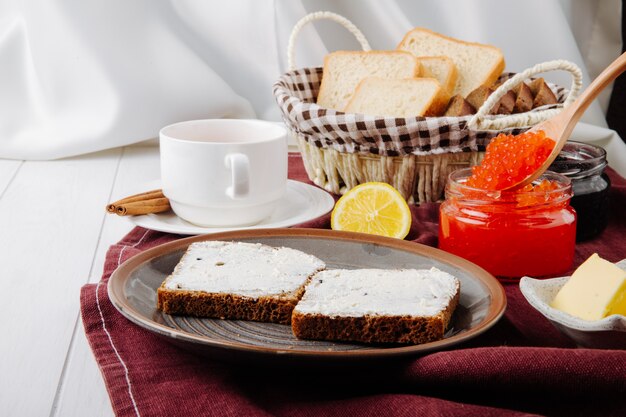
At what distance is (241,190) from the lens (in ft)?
5.74

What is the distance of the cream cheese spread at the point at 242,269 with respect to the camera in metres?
1.27

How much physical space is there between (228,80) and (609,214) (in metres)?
1.64

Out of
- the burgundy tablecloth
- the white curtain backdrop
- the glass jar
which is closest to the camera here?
the burgundy tablecloth

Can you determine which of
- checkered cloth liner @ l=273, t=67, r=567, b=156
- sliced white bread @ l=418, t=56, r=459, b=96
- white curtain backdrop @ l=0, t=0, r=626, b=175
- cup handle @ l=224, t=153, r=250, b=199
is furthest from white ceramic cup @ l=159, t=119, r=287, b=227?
white curtain backdrop @ l=0, t=0, r=626, b=175

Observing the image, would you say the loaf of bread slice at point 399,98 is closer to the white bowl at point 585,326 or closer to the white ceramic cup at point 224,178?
the white ceramic cup at point 224,178

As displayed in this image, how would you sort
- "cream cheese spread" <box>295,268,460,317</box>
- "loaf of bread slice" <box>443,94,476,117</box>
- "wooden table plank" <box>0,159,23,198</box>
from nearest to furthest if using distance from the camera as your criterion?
"cream cheese spread" <box>295,268,460,317</box>, "loaf of bread slice" <box>443,94,476,117</box>, "wooden table plank" <box>0,159,23,198</box>

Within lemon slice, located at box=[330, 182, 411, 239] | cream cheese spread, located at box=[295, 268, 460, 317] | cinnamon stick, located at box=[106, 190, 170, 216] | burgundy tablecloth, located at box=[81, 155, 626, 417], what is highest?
cream cheese spread, located at box=[295, 268, 460, 317]

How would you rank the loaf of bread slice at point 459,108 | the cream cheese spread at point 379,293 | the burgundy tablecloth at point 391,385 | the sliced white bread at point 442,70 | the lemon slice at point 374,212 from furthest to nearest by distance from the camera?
the sliced white bread at point 442,70 < the loaf of bread slice at point 459,108 < the lemon slice at point 374,212 < the cream cheese spread at point 379,293 < the burgundy tablecloth at point 391,385

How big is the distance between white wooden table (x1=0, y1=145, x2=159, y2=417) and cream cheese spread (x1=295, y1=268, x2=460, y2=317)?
35 cm

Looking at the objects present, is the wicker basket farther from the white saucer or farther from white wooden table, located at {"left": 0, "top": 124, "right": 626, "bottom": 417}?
white wooden table, located at {"left": 0, "top": 124, "right": 626, "bottom": 417}

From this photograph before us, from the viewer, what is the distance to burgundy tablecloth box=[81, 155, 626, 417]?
42.3 inches

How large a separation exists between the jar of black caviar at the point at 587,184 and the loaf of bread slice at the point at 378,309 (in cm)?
58

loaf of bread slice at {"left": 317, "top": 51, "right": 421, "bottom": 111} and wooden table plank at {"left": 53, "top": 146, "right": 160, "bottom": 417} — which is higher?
loaf of bread slice at {"left": 317, "top": 51, "right": 421, "bottom": 111}

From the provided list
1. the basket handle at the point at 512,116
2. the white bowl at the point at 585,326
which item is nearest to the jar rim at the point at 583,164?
the basket handle at the point at 512,116
